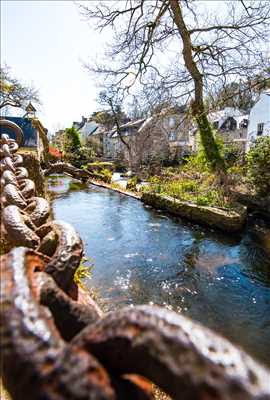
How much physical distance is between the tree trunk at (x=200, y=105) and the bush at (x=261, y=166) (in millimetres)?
1191

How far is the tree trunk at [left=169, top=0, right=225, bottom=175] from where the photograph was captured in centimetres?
1127

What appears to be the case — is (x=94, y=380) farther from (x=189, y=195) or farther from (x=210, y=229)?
(x=189, y=195)

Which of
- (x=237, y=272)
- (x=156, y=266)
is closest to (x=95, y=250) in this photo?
(x=156, y=266)

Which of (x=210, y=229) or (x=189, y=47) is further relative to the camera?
(x=189, y=47)

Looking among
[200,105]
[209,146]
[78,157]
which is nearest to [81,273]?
[209,146]

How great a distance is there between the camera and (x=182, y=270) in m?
5.23

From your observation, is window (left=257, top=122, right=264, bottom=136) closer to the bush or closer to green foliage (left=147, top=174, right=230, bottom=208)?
the bush

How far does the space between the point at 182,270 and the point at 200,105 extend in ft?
29.1

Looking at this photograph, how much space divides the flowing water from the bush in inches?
129

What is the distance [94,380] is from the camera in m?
0.47

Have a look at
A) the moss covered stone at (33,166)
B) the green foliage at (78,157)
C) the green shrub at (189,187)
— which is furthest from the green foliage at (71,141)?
the moss covered stone at (33,166)

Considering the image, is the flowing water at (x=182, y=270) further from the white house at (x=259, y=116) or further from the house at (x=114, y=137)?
the house at (x=114, y=137)

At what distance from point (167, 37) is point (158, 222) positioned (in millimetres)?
8721

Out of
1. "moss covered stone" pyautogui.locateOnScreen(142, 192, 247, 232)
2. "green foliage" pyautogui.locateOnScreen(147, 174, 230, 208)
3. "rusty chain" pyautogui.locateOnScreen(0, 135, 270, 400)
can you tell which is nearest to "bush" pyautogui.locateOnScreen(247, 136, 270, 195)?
"green foliage" pyautogui.locateOnScreen(147, 174, 230, 208)
